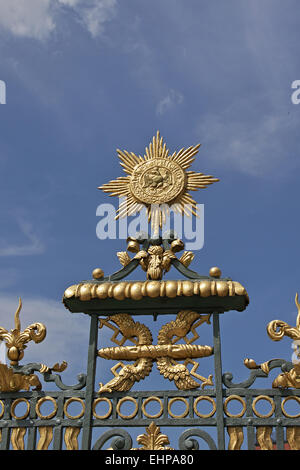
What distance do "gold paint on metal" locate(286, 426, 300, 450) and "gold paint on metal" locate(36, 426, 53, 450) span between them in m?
3.31

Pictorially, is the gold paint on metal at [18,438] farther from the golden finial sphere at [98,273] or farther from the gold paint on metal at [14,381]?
the golden finial sphere at [98,273]

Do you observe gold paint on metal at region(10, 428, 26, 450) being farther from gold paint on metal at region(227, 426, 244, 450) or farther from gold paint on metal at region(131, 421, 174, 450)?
gold paint on metal at region(227, 426, 244, 450)

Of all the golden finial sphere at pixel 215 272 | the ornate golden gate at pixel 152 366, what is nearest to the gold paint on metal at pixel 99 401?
the ornate golden gate at pixel 152 366

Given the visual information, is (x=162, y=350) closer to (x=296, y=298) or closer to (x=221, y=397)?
(x=221, y=397)

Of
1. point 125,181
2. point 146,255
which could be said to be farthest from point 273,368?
point 125,181

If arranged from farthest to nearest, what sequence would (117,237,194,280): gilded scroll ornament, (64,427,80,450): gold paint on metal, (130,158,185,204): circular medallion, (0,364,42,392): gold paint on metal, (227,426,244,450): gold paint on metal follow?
1. (130,158,185,204): circular medallion
2. (117,237,194,280): gilded scroll ornament
3. (0,364,42,392): gold paint on metal
4. (64,427,80,450): gold paint on metal
5. (227,426,244,450): gold paint on metal

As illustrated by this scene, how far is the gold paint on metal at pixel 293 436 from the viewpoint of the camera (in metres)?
8.41

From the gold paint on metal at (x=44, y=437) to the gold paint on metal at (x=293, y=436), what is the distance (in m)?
3.31

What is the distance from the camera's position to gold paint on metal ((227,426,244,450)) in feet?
27.6

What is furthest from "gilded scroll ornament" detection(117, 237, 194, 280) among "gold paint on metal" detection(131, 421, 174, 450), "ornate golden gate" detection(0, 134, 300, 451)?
"gold paint on metal" detection(131, 421, 174, 450)

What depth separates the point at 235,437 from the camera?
845 cm

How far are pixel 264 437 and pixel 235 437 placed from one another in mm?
395

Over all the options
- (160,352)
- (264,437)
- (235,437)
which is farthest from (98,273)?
(264,437)
